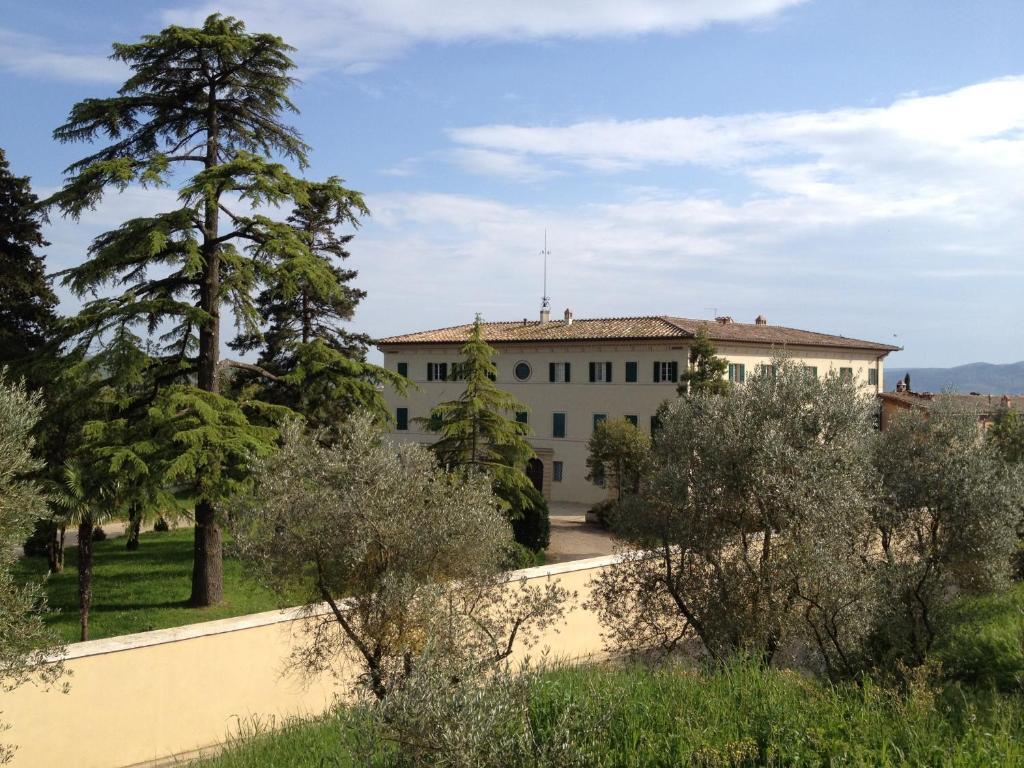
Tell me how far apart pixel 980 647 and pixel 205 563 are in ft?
47.4

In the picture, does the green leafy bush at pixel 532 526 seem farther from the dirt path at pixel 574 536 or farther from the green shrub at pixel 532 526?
the dirt path at pixel 574 536

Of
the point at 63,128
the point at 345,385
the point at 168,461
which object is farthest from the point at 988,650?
the point at 63,128

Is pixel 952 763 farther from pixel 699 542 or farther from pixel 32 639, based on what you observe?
pixel 32 639

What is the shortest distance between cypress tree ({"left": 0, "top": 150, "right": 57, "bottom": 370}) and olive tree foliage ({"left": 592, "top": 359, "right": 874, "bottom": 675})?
2007cm

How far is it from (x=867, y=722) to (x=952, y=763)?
0.83m

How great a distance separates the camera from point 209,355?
1938 centimetres

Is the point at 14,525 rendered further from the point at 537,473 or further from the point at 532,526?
the point at 537,473

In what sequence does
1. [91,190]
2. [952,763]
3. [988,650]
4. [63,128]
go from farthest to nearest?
[63,128]
[91,190]
[988,650]
[952,763]

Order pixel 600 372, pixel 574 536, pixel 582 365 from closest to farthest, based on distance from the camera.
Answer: pixel 574 536
pixel 600 372
pixel 582 365

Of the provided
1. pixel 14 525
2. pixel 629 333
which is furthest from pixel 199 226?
pixel 629 333

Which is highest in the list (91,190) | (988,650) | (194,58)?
(194,58)

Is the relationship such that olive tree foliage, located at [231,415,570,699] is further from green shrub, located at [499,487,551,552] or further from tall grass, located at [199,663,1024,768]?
green shrub, located at [499,487,551,552]

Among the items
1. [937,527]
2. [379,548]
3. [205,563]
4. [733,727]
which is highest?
[379,548]

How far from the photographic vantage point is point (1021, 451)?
1983 cm
